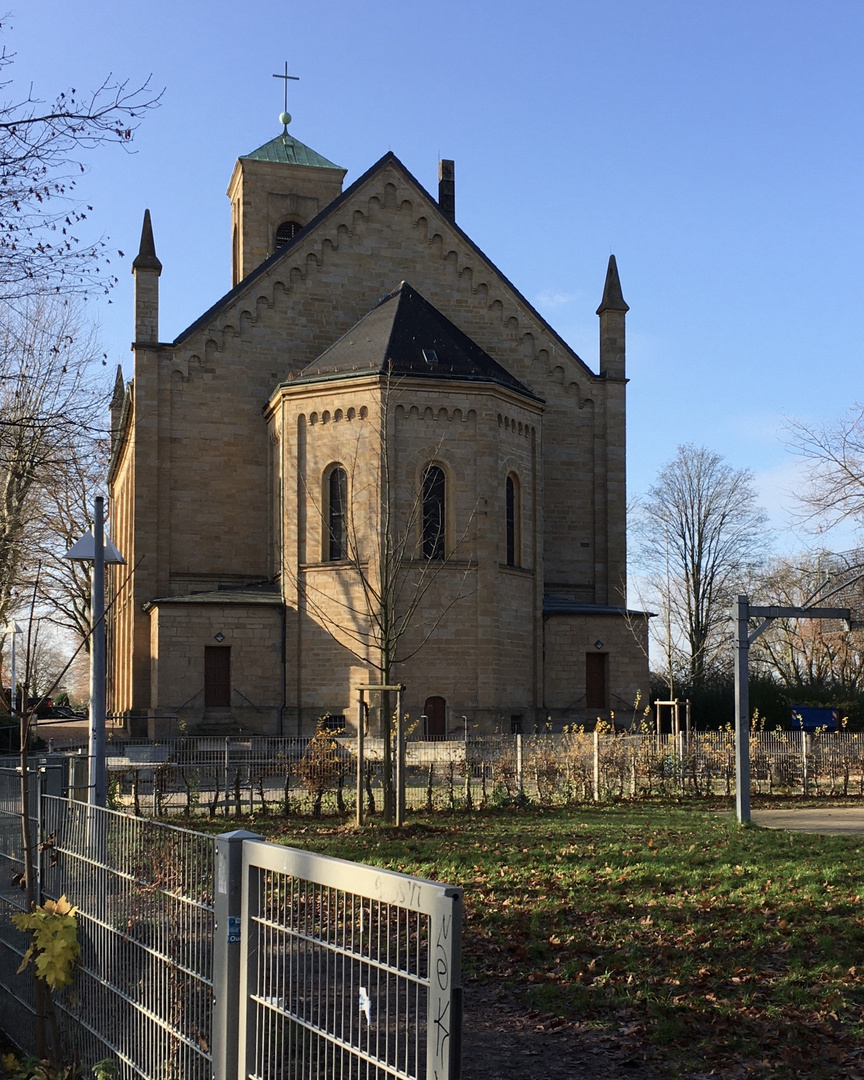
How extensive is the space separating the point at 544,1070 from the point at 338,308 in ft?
112

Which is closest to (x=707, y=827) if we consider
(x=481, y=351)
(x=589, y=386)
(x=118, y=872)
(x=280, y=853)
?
(x=118, y=872)

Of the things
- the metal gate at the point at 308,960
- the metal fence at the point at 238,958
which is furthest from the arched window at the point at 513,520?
the metal gate at the point at 308,960

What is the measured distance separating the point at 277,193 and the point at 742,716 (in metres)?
40.4

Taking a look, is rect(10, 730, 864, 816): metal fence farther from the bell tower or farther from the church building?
the bell tower

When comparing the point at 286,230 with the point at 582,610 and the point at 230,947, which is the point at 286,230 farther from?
the point at 230,947

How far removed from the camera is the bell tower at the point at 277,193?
51.4 meters

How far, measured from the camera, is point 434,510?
116 ft

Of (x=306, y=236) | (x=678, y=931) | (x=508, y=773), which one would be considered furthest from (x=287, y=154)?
(x=678, y=931)

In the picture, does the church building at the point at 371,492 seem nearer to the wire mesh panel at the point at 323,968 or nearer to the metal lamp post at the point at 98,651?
the metal lamp post at the point at 98,651

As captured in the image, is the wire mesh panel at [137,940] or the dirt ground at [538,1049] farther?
the dirt ground at [538,1049]

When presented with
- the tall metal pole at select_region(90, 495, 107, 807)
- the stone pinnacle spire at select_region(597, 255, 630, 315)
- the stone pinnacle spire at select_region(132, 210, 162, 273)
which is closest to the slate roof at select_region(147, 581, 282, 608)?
the stone pinnacle spire at select_region(132, 210, 162, 273)

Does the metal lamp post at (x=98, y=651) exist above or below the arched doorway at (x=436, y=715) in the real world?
above

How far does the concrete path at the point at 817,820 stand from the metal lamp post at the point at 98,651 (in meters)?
9.26

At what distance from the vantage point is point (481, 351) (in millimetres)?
37719
